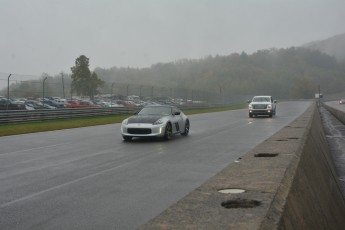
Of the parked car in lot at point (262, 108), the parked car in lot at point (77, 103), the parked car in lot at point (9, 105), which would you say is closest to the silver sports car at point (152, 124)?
the parked car in lot at point (9, 105)

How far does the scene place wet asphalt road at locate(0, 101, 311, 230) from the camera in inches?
211

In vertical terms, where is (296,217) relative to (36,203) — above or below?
above

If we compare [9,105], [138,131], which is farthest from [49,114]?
[138,131]

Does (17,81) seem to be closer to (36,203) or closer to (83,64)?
(36,203)

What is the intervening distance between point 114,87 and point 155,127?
2731 centimetres

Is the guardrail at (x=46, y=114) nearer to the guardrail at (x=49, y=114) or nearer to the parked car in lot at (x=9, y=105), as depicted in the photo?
the guardrail at (x=49, y=114)

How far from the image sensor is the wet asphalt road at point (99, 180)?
5.36m

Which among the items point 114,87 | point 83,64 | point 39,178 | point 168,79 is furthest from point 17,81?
point 168,79

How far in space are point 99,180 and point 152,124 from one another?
763 centimetres

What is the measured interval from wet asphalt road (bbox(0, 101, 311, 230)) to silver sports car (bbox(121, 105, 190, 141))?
48.7 inches

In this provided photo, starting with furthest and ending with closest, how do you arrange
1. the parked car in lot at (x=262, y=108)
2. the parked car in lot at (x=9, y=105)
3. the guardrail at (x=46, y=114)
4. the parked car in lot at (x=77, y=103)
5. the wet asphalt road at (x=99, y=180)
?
the parked car in lot at (x=77, y=103), the parked car in lot at (x=262, y=108), the parked car in lot at (x=9, y=105), the guardrail at (x=46, y=114), the wet asphalt road at (x=99, y=180)

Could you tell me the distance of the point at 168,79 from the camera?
190625 mm

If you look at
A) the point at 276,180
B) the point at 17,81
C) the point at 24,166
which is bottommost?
the point at 24,166

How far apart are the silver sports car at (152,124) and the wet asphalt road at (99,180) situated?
124 centimetres
